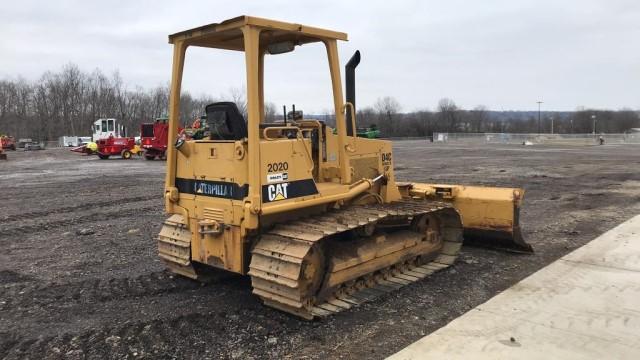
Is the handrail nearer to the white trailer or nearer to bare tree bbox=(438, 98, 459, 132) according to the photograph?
the white trailer

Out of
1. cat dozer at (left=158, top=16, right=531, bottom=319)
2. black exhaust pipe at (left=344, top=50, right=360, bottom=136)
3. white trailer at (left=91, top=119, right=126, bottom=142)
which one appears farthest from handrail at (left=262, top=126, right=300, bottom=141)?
white trailer at (left=91, top=119, right=126, bottom=142)

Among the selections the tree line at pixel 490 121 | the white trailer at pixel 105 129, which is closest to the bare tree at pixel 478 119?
the tree line at pixel 490 121

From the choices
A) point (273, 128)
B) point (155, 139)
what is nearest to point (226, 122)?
point (273, 128)

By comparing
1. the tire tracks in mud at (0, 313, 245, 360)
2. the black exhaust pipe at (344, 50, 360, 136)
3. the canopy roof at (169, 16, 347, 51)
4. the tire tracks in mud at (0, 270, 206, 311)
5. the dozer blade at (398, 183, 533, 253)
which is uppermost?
the canopy roof at (169, 16, 347, 51)

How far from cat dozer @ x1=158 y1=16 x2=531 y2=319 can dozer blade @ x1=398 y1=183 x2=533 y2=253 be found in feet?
4.18

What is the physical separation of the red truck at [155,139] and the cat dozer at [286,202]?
83.6 ft

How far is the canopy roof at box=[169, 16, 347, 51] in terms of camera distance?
493cm

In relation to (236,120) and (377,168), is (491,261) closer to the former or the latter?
(377,168)

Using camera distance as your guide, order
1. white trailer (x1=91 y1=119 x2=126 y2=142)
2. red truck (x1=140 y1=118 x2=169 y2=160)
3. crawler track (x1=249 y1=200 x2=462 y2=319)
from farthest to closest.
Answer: white trailer (x1=91 y1=119 x2=126 y2=142) < red truck (x1=140 y1=118 x2=169 y2=160) < crawler track (x1=249 y1=200 x2=462 y2=319)

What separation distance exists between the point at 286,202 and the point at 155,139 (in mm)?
27165

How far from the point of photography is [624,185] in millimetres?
15812

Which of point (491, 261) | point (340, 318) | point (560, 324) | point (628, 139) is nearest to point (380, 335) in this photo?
point (340, 318)

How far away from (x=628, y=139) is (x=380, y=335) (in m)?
64.1

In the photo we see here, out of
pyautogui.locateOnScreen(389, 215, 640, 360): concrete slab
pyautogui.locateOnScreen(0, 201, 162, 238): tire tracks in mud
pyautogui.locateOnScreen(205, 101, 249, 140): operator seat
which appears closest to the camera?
pyautogui.locateOnScreen(389, 215, 640, 360): concrete slab
